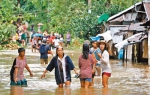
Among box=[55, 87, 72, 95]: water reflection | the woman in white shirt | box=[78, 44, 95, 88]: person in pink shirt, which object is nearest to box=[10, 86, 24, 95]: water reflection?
box=[55, 87, 72, 95]: water reflection

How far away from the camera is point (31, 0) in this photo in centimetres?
6112

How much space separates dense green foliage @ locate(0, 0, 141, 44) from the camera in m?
42.5

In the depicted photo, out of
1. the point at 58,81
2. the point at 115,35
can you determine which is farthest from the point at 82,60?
the point at 115,35

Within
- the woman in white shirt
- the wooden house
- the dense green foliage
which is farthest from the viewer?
the dense green foliage

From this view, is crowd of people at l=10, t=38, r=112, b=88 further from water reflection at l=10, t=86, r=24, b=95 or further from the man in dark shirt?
the man in dark shirt

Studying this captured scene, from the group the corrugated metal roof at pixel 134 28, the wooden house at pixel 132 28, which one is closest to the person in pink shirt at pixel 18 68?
the wooden house at pixel 132 28

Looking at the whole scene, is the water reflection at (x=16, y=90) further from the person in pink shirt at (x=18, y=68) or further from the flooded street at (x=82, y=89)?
the person in pink shirt at (x=18, y=68)

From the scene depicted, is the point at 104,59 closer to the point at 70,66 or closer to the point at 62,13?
the point at 70,66

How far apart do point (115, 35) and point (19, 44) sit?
1434 centimetres

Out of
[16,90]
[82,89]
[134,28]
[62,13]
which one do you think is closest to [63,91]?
[82,89]

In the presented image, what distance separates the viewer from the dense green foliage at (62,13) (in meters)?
42.5

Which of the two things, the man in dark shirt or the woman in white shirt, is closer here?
the woman in white shirt

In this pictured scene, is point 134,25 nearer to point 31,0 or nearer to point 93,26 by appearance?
point 93,26

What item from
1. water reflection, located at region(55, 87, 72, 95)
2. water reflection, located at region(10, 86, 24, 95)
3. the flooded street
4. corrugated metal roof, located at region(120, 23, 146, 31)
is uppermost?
corrugated metal roof, located at region(120, 23, 146, 31)
